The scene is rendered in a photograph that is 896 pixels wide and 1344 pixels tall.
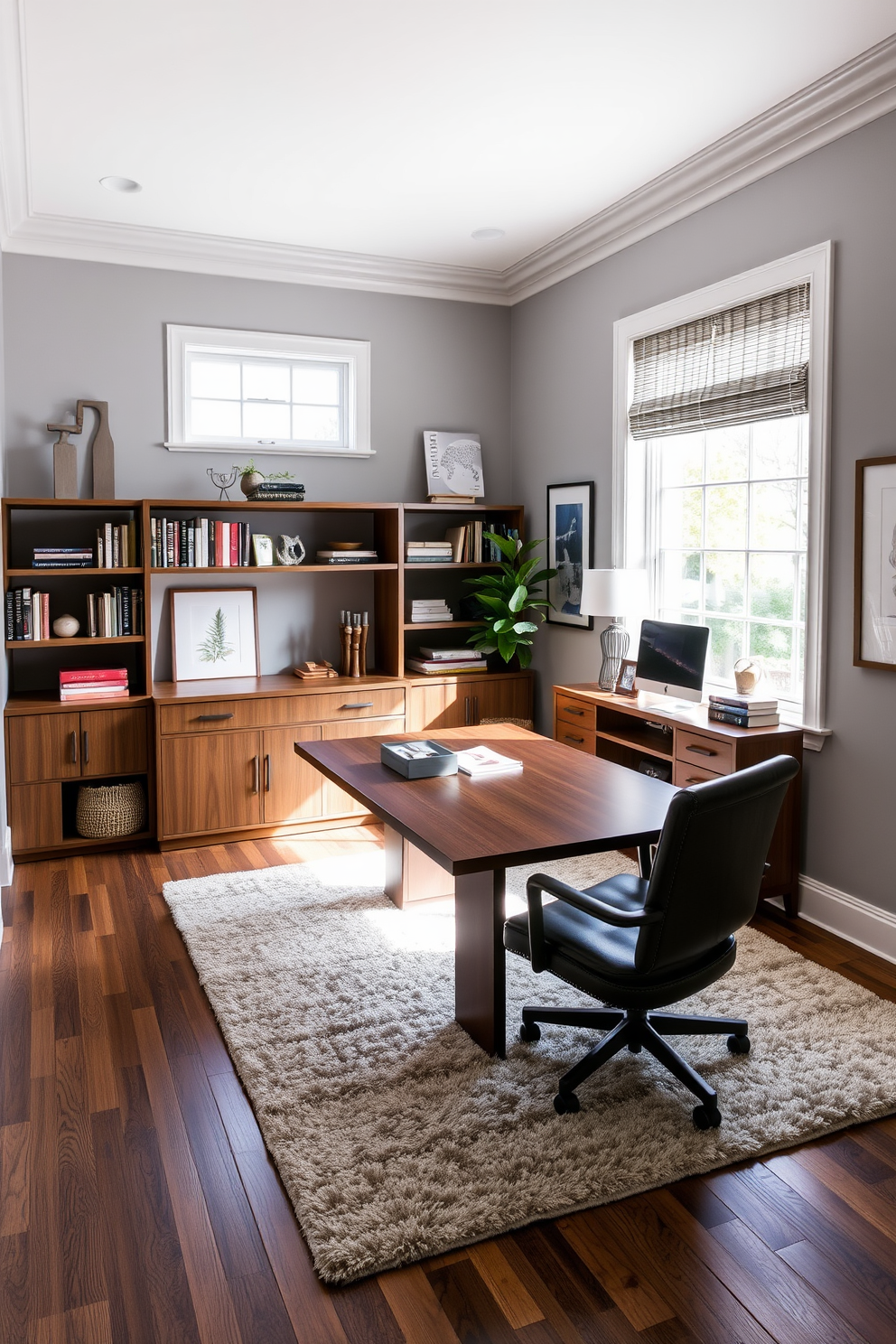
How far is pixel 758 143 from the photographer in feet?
11.4

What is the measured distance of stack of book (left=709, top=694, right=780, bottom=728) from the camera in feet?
11.4

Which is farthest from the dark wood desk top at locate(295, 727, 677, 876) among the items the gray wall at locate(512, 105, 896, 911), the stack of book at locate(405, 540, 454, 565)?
the stack of book at locate(405, 540, 454, 565)

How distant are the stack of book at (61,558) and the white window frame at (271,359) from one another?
28.6 inches

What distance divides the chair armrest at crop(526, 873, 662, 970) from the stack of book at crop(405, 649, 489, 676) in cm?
279

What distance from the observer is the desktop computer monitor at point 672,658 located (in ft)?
12.6

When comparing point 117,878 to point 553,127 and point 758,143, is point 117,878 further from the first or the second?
point 758,143

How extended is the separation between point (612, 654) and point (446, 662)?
101 centimetres

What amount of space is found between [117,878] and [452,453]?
283 cm

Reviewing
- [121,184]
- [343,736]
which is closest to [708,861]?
[343,736]

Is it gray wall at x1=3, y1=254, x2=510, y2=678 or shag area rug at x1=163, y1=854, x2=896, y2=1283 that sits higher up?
gray wall at x1=3, y1=254, x2=510, y2=678

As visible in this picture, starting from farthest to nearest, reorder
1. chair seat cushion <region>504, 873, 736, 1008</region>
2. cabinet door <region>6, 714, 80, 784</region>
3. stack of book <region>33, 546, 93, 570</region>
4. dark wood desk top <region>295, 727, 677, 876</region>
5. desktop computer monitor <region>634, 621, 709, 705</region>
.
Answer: stack of book <region>33, 546, 93, 570</region> → cabinet door <region>6, 714, 80, 784</region> → desktop computer monitor <region>634, 621, 709, 705</region> → dark wood desk top <region>295, 727, 677, 876</region> → chair seat cushion <region>504, 873, 736, 1008</region>

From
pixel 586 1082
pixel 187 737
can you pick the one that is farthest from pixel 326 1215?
pixel 187 737

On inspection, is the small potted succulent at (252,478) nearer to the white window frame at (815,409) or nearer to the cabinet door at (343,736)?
the cabinet door at (343,736)

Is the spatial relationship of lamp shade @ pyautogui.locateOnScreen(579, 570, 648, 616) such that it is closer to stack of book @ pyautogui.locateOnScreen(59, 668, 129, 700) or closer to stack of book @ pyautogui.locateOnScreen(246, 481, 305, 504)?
stack of book @ pyautogui.locateOnScreen(246, 481, 305, 504)
